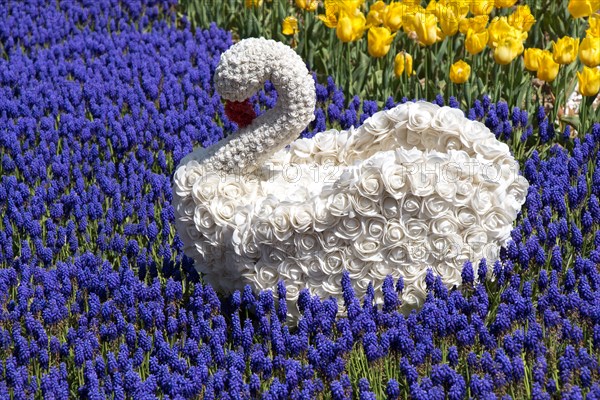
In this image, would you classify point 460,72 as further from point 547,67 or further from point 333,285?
point 333,285

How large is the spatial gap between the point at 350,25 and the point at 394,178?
227 centimetres

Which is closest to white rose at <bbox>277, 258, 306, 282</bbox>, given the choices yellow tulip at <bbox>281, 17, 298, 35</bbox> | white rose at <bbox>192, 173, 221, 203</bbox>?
white rose at <bbox>192, 173, 221, 203</bbox>

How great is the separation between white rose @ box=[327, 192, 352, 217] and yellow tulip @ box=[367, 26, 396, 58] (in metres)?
2.16

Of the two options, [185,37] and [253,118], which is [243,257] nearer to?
[253,118]

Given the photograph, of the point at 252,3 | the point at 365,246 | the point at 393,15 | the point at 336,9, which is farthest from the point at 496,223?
the point at 252,3

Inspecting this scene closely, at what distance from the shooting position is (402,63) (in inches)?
259

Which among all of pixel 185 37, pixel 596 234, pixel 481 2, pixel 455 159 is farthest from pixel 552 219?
pixel 185 37

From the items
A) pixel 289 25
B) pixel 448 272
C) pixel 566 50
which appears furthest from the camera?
pixel 289 25

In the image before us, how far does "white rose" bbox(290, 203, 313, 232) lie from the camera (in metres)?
4.63

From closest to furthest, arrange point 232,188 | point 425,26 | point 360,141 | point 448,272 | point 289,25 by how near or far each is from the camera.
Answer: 1. point 448,272
2. point 232,188
3. point 360,141
4. point 425,26
5. point 289,25

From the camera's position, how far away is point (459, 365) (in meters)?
4.38

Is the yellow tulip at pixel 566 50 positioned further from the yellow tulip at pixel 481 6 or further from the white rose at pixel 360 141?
the white rose at pixel 360 141

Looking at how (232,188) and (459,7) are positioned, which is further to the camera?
(459,7)

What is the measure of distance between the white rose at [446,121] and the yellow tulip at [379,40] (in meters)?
1.59
